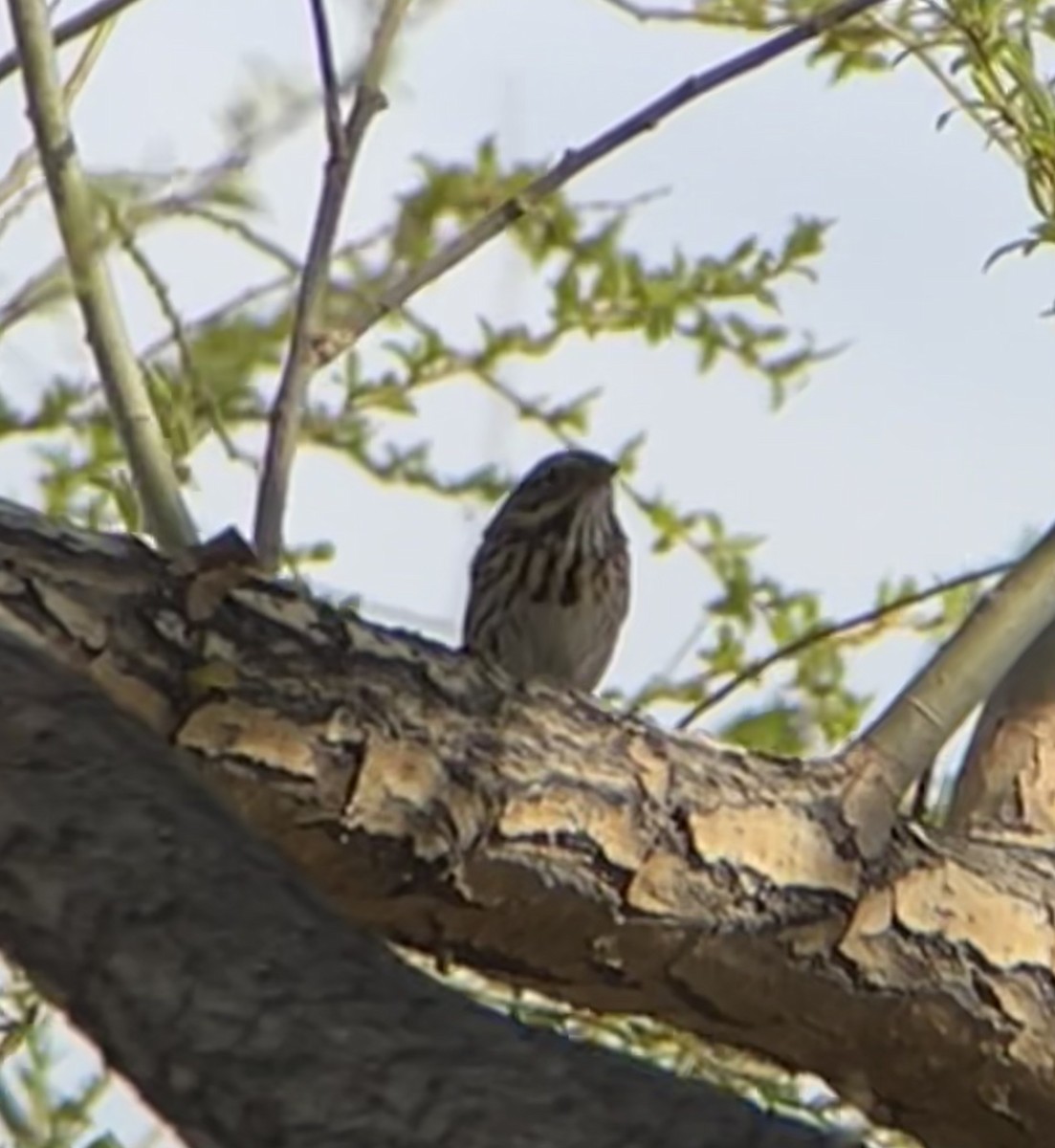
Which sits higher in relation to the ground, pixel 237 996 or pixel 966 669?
pixel 966 669

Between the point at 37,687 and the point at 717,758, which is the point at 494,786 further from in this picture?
the point at 37,687

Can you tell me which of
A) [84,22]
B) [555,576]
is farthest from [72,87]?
[555,576]

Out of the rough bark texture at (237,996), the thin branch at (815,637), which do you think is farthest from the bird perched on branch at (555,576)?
the rough bark texture at (237,996)

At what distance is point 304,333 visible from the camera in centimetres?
341

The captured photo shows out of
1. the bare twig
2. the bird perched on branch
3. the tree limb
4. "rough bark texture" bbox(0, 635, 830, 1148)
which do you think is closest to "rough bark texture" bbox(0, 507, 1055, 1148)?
the tree limb

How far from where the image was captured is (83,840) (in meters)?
2.28

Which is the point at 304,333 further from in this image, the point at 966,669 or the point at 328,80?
the point at 966,669

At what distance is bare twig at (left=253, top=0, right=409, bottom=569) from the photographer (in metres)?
3.36

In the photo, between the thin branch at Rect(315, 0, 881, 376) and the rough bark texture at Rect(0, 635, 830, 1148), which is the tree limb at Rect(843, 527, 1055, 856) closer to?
the thin branch at Rect(315, 0, 881, 376)

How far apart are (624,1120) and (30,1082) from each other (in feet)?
5.95

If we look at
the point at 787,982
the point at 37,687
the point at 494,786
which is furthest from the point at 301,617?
the point at 37,687

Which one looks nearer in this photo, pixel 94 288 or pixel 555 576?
pixel 94 288

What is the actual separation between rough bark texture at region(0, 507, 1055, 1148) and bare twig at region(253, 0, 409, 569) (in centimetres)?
16

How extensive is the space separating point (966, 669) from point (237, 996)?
4.71 feet
